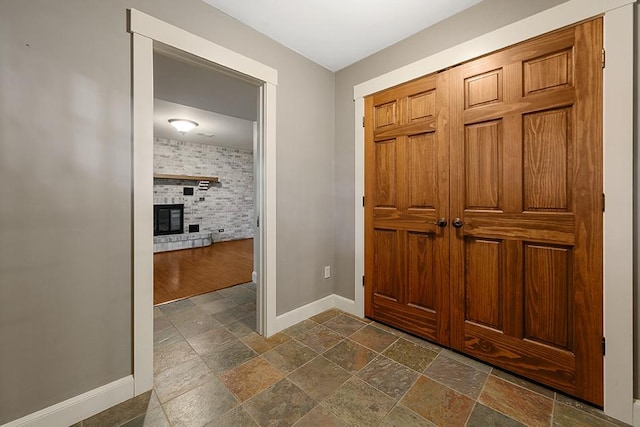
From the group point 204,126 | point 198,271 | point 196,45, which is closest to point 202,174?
point 204,126

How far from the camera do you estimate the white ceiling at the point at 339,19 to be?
5.71 feet

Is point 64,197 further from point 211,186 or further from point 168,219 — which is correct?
point 211,186

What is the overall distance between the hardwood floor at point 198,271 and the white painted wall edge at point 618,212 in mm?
3586

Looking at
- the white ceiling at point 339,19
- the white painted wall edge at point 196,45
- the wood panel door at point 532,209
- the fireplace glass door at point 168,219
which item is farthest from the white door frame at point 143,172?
the fireplace glass door at point 168,219

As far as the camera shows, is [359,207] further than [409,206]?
Yes

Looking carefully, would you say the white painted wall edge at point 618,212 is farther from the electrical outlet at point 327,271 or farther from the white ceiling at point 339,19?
the electrical outlet at point 327,271

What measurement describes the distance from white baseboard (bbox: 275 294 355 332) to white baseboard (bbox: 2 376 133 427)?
42.1 inches

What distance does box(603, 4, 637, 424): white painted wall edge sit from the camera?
4.13 feet

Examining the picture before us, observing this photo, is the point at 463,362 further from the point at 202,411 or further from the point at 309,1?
the point at 309,1

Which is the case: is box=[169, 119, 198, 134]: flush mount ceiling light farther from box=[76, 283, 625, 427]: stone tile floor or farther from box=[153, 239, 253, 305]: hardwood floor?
→ box=[76, 283, 625, 427]: stone tile floor

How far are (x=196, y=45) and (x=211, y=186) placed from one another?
19.7ft

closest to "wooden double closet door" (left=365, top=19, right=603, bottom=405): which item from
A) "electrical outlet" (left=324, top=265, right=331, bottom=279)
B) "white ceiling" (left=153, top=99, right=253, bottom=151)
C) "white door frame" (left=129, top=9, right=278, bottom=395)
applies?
"electrical outlet" (left=324, top=265, right=331, bottom=279)

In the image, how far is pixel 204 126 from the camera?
202 inches

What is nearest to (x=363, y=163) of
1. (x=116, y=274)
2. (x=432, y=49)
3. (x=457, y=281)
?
(x=432, y=49)
